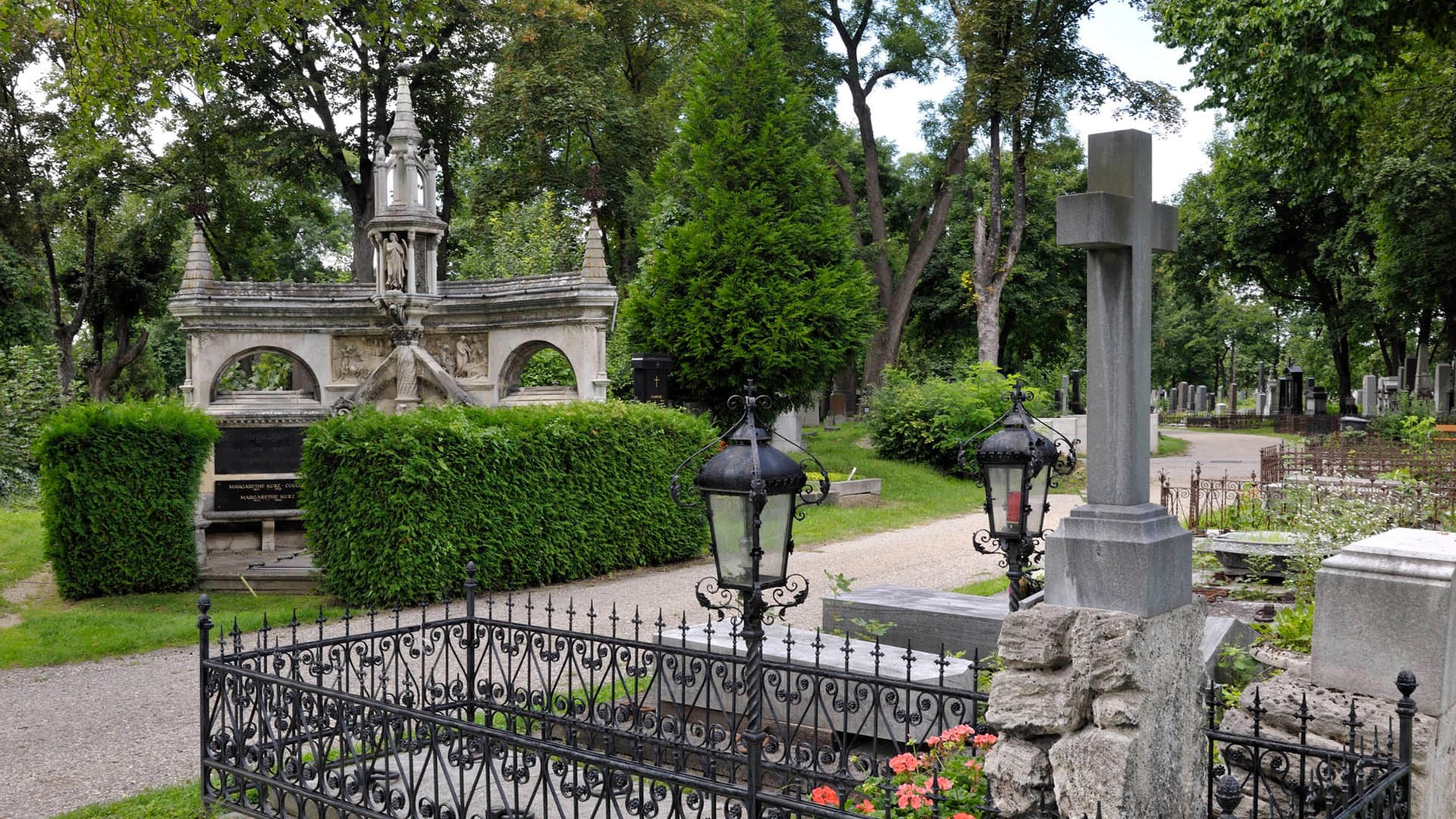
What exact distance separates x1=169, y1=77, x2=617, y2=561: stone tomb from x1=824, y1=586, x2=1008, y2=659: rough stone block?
25.5 ft

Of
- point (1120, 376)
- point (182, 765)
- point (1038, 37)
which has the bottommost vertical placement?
point (182, 765)

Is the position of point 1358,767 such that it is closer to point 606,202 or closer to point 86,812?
point 86,812

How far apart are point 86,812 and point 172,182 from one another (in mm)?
26948

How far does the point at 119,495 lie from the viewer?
38.3ft

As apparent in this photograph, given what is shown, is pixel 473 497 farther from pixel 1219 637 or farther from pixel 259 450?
pixel 1219 637

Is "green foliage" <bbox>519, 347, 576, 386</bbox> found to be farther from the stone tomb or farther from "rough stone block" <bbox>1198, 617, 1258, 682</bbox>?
"rough stone block" <bbox>1198, 617, 1258, 682</bbox>

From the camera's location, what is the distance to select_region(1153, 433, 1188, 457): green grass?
32.3 metres

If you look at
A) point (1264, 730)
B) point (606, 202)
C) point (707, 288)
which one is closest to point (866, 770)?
point (1264, 730)

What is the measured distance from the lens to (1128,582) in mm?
3689

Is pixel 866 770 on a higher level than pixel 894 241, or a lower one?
lower

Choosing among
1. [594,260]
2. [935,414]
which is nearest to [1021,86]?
[935,414]

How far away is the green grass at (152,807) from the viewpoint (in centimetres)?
573

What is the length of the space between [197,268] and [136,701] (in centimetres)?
904

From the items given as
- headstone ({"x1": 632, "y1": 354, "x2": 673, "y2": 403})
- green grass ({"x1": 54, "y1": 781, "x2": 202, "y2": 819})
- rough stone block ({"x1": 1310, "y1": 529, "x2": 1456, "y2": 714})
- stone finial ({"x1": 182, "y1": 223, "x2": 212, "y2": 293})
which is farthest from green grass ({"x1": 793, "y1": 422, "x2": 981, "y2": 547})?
rough stone block ({"x1": 1310, "y1": 529, "x2": 1456, "y2": 714})
